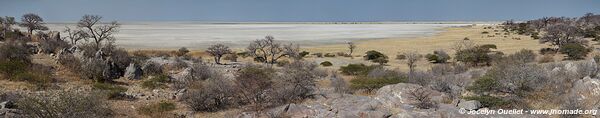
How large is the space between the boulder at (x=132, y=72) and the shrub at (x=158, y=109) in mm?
9107

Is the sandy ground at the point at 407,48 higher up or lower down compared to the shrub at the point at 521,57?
lower down

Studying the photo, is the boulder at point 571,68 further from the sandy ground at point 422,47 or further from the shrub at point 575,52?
the shrub at point 575,52

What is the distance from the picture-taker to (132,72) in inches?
1006

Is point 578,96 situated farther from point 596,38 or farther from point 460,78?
point 596,38

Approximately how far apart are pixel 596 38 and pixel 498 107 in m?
52.3

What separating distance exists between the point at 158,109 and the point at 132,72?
33.4ft

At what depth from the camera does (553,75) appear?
1711 centimetres

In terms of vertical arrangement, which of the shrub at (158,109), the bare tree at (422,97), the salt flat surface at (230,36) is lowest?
the salt flat surface at (230,36)

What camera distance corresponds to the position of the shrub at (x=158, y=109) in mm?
15672

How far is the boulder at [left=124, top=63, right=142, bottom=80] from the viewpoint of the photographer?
25.4 m

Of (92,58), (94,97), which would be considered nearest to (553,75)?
(94,97)

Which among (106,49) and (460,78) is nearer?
(460,78)

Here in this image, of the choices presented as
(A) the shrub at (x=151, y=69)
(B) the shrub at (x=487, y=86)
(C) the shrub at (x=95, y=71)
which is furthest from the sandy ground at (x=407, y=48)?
(B) the shrub at (x=487, y=86)

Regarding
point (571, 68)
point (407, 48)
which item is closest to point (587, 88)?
point (571, 68)
